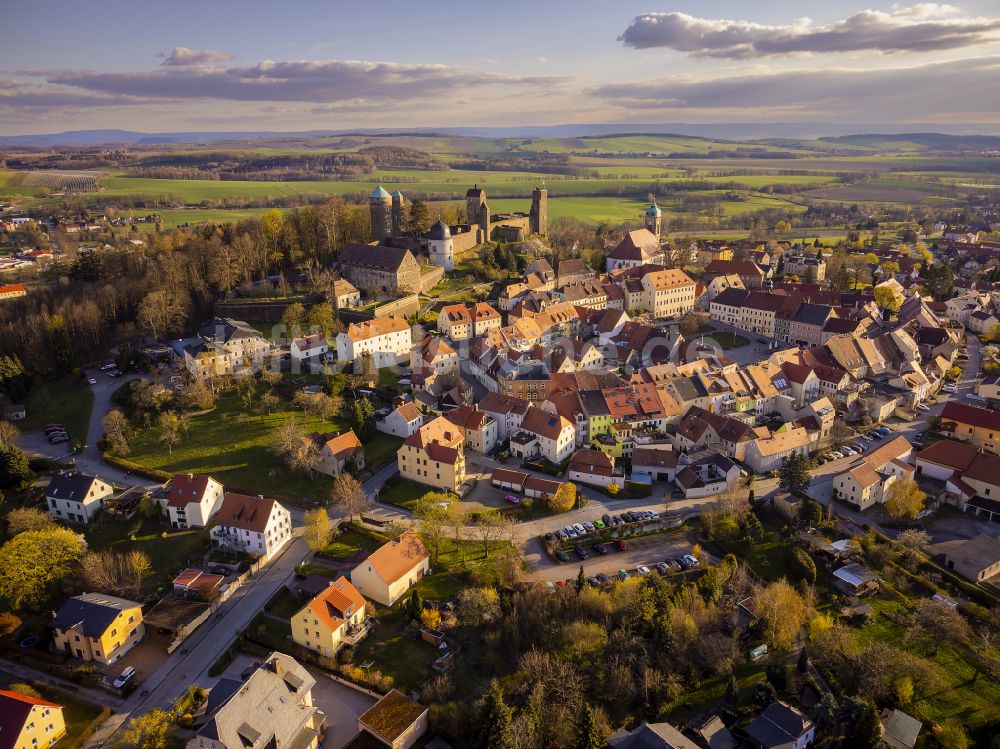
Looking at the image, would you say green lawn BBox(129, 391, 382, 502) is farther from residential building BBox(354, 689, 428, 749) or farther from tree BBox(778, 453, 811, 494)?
tree BBox(778, 453, 811, 494)

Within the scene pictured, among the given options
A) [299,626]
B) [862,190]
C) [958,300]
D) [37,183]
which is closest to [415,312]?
[299,626]

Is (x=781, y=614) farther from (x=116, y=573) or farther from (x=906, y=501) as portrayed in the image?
(x=116, y=573)

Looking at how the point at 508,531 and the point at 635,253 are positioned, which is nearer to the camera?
the point at 508,531

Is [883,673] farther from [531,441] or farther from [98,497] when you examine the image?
[98,497]

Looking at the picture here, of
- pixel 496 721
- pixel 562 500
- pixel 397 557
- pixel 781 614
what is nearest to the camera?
pixel 496 721

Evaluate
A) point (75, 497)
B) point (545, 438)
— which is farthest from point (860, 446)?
point (75, 497)
